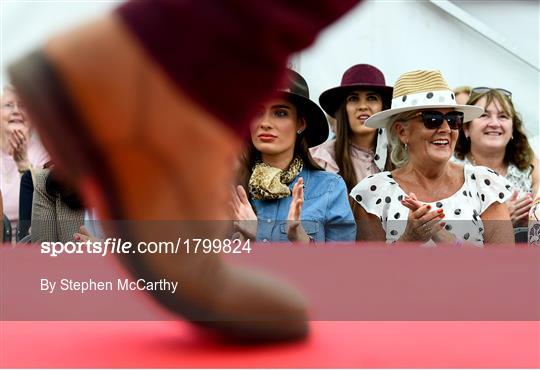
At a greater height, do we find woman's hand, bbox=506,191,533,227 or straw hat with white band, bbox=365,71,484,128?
straw hat with white band, bbox=365,71,484,128

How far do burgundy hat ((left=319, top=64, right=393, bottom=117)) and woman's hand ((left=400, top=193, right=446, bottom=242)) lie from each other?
360 millimetres

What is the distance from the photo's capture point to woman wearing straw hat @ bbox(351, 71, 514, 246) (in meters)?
1.07

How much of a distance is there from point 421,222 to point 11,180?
0.67 metres

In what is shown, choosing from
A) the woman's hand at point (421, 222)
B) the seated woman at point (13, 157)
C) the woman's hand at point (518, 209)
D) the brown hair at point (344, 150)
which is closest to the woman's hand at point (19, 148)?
the seated woman at point (13, 157)

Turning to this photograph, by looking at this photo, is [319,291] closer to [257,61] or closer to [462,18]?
[257,61]

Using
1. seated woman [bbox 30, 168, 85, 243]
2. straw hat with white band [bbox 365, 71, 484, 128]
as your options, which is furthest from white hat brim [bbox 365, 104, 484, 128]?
seated woman [bbox 30, 168, 85, 243]

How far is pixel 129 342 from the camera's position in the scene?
529mm

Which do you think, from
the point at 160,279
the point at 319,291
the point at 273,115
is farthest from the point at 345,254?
the point at 160,279

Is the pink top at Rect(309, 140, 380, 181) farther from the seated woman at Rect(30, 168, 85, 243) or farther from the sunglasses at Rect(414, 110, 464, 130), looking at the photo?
the seated woman at Rect(30, 168, 85, 243)

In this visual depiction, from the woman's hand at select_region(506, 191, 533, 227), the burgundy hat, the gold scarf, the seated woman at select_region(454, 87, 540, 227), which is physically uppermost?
the burgundy hat

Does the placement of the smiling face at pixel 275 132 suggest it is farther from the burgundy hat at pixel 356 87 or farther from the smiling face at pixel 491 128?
the smiling face at pixel 491 128

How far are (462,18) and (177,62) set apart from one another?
1460 millimetres

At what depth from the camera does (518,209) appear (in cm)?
120

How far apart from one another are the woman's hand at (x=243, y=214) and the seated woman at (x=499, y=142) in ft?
1.86
